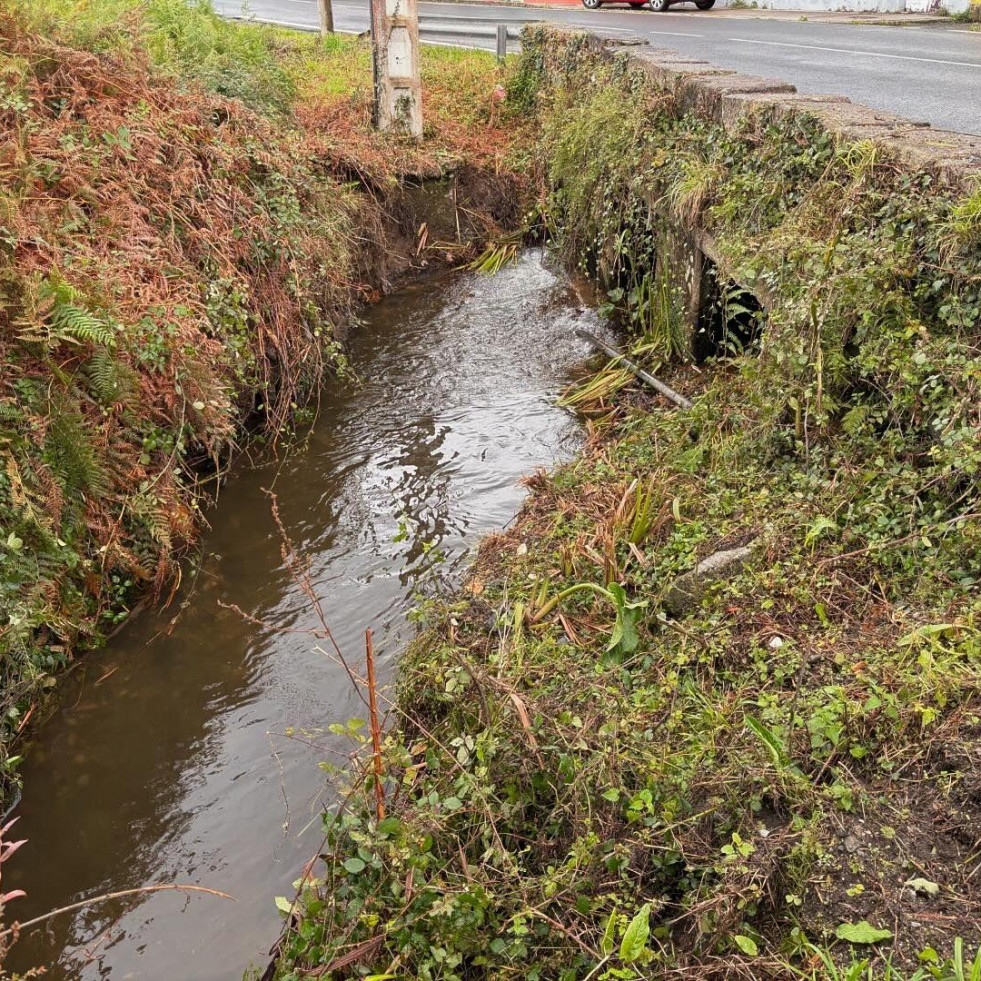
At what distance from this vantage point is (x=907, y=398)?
399 cm

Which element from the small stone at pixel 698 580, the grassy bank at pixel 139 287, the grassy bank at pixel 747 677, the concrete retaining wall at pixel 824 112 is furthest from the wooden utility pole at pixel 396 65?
the small stone at pixel 698 580

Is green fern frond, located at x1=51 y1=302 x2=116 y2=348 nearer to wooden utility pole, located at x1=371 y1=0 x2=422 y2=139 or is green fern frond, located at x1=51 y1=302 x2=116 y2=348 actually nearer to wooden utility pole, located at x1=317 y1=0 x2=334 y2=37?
wooden utility pole, located at x1=371 y1=0 x2=422 y2=139

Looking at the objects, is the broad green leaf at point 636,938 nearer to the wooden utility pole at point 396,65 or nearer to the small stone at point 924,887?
the small stone at point 924,887

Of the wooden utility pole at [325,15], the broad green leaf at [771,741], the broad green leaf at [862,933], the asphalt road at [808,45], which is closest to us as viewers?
the broad green leaf at [862,933]

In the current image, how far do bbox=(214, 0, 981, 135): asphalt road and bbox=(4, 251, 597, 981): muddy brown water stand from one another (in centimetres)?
396

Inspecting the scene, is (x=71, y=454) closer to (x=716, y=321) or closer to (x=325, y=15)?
(x=716, y=321)

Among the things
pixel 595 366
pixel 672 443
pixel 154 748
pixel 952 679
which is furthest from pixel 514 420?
pixel 952 679

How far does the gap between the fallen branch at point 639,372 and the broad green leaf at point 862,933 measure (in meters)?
3.90

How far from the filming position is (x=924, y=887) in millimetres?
2496

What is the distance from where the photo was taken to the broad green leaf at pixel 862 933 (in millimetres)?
2412

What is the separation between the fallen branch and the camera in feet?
20.5

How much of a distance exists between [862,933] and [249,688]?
310 cm

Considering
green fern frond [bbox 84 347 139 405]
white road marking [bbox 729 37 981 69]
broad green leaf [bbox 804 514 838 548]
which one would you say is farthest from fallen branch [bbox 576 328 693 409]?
white road marking [bbox 729 37 981 69]

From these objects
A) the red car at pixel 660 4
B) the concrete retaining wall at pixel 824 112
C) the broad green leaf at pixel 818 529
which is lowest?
the broad green leaf at pixel 818 529
